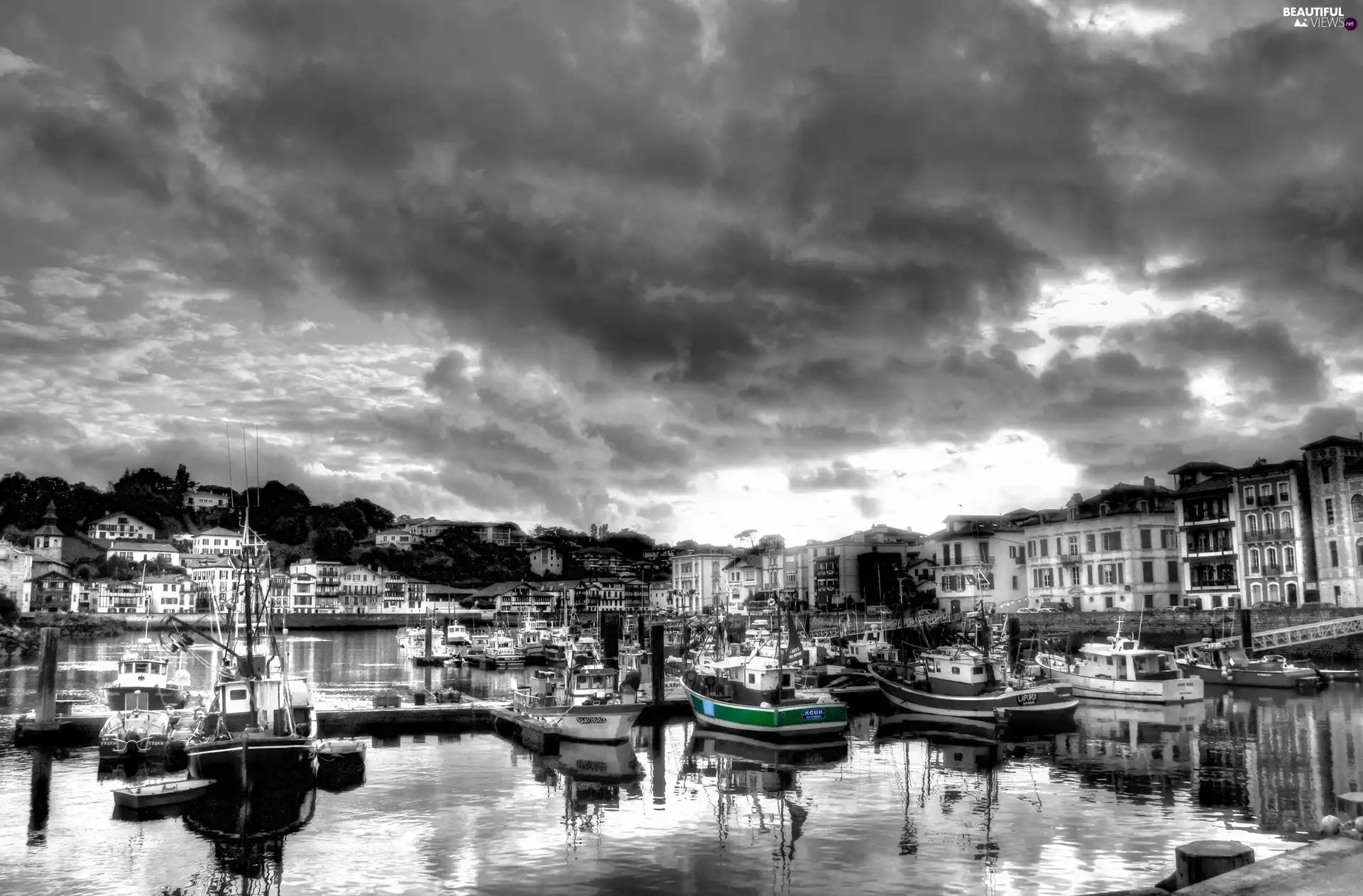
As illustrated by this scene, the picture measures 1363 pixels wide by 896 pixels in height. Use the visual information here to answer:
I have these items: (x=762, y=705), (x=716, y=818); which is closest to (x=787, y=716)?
(x=762, y=705)

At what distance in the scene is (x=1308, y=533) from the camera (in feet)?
265

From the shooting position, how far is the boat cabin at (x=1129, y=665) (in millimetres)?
53844

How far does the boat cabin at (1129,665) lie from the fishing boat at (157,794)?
1772 inches

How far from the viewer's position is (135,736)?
36.2 meters

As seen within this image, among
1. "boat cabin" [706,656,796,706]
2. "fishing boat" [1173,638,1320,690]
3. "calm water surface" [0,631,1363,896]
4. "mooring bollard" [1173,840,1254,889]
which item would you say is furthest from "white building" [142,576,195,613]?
"mooring bollard" [1173,840,1254,889]

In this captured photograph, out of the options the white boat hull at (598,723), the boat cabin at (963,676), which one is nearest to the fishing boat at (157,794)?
the white boat hull at (598,723)

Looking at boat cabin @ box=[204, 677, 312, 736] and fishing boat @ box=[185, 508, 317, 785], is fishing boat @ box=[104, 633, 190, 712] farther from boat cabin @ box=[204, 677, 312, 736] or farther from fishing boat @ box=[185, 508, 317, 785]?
boat cabin @ box=[204, 677, 312, 736]

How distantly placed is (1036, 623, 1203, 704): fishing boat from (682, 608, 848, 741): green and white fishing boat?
18.2 m

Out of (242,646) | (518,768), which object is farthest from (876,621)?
(518,768)

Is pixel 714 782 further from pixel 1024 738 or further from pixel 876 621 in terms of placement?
pixel 876 621

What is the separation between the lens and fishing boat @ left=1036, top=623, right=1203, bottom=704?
52.2m

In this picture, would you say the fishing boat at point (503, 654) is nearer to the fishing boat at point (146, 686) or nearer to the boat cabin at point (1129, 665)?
the fishing boat at point (146, 686)

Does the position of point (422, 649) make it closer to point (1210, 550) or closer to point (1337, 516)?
point (1210, 550)

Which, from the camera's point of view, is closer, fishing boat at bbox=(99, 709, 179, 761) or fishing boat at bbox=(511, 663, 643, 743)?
fishing boat at bbox=(99, 709, 179, 761)
